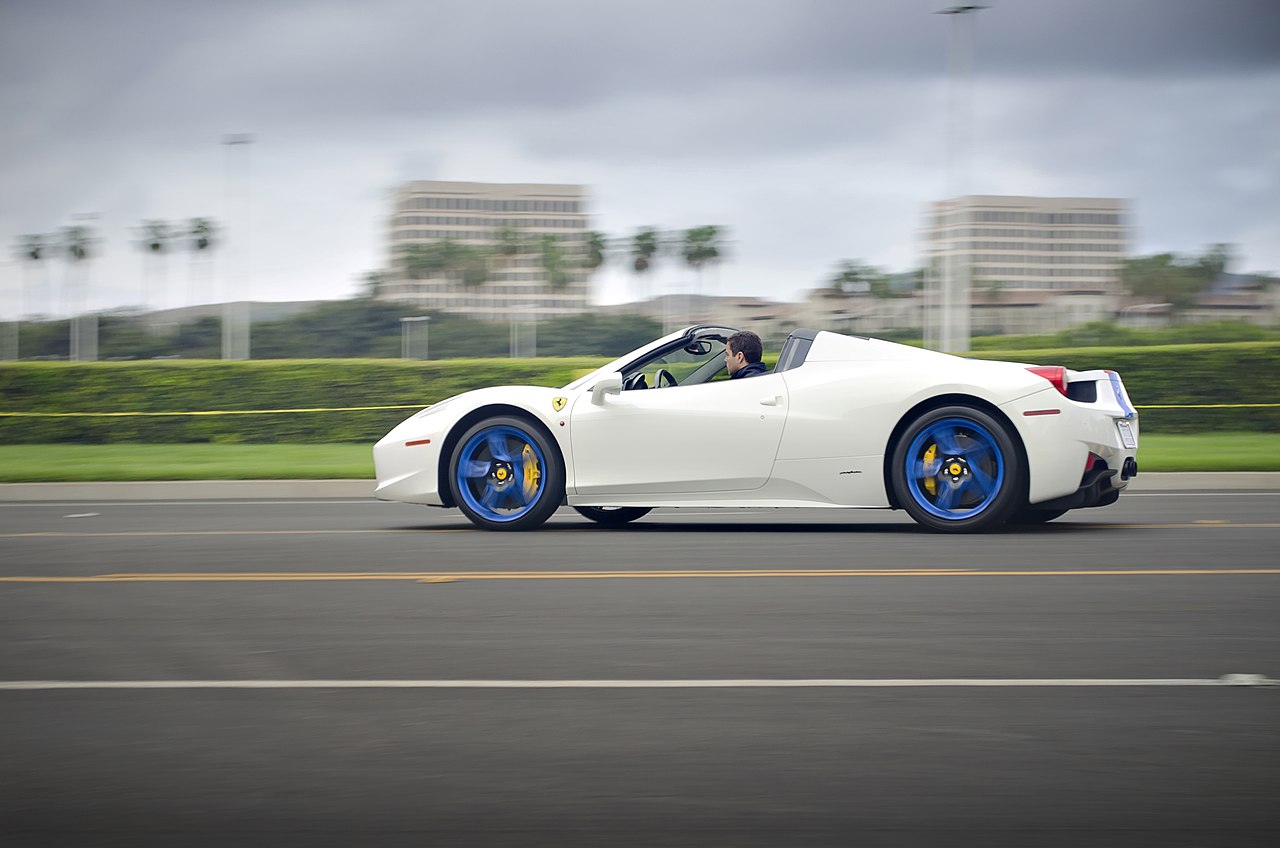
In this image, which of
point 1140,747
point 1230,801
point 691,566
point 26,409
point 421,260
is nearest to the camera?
point 1230,801

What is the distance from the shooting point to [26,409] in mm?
26844

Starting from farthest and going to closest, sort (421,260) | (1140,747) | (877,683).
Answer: (421,260) < (877,683) < (1140,747)

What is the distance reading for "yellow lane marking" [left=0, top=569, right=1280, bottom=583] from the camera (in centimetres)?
715

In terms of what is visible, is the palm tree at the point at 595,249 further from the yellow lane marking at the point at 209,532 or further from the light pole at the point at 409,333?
the yellow lane marking at the point at 209,532

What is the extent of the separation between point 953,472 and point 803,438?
967 millimetres

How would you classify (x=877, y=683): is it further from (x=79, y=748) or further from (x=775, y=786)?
(x=79, y=748)

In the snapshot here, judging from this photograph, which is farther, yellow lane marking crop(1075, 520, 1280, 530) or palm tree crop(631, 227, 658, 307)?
palm tree crop(631, 227, 658, 307)

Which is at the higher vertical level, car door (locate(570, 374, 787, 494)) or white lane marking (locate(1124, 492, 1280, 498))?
car door (locate(570, 374, 787, 494))

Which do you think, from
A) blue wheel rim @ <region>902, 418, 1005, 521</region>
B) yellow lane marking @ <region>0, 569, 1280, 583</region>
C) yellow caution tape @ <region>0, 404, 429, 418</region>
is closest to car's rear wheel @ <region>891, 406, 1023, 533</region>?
blue wheel rim @ <region>902, 418, 1005, 521</region>

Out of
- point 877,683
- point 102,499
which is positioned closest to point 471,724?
point 877,683

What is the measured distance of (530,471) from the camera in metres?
9.59

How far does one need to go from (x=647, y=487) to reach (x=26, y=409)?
21.2 meters

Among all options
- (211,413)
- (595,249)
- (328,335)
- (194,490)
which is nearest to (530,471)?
(194,490)

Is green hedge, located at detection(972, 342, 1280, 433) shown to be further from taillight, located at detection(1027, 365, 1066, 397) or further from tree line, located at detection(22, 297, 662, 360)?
tree line, located at detection(22, 297, 662, 360)
